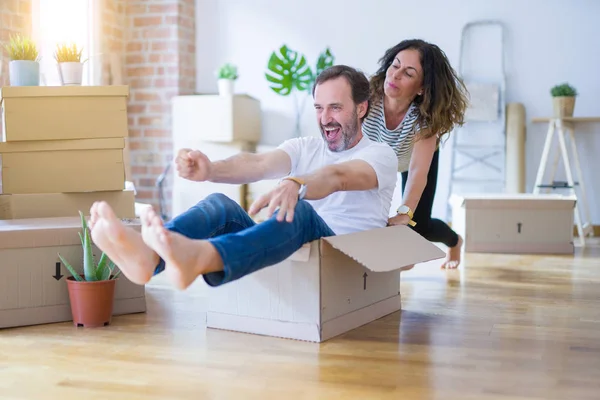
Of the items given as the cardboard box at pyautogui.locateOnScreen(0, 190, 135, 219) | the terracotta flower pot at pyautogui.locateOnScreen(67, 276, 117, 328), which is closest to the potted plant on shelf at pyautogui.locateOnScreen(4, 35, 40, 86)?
the cardboard box at pyautogui.locateOnScreen(0, 190, 135, 219)

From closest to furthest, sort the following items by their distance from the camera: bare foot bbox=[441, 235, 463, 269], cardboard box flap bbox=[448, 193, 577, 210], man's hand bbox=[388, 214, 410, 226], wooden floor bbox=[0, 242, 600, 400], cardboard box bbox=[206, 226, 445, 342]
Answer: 1. wooden floor bbox=[0, 242, 600, 400]
2. cardboard box bbox=[206, 226, 445, 342]
3. man's hand bbox=[388, 214, 410, 226]
4. bare foot bbox=[441, 235, 463, 269]
5. cardboard box flap bbox=[448, 193, 577, 210]

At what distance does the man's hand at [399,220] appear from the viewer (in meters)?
2.76

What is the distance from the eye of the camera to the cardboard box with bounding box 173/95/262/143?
565 centimetres

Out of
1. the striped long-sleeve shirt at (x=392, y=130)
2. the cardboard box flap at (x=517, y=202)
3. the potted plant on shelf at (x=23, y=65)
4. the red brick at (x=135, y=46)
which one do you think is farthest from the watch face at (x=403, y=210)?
the red brick at (x=135, y=46)

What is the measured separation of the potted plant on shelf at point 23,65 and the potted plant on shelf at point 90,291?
0.82 meters

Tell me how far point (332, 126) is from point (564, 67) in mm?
3596

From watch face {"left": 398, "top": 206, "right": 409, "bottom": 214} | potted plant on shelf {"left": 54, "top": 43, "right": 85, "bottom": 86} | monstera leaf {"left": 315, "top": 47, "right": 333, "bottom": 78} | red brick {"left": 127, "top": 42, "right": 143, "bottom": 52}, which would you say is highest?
red brick {"left": 127, "top": 42, "right": 143, "bottom": 52}

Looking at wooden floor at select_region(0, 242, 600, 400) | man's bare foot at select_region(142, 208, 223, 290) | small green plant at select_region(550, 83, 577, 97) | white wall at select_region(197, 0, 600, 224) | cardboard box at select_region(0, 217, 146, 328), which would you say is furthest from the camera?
white wall at select_region(197, 0, 600, 224)

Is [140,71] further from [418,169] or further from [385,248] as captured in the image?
[385,248]

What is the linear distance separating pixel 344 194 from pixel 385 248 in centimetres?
25

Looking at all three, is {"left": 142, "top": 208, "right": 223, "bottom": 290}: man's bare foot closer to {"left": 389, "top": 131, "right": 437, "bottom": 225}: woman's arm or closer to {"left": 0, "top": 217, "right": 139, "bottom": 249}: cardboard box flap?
{"left": 0, "top": 217, "right": 139, "bottom": 249}: cardboard box flap

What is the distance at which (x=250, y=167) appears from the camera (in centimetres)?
242

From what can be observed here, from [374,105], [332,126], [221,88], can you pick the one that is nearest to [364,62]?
[221,88]

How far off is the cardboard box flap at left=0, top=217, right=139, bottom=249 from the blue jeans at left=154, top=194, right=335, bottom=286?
2.01 feet
